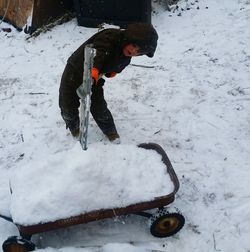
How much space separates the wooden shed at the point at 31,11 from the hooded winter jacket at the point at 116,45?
3292 mm

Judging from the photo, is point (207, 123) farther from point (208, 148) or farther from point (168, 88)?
point (168, 88)

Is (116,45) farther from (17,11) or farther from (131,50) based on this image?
(17,11)

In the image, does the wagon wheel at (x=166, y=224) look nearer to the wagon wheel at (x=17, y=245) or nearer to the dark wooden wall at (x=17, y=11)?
the wagon wheel at (x=17, y=245)

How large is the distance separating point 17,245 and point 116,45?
220 cm

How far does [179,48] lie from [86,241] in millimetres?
4249

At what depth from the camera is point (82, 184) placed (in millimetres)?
3451

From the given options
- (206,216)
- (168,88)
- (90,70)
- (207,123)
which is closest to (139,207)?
(206,216)

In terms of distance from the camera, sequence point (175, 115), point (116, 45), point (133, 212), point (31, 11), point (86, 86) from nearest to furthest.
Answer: point (86, 86) → point (133, 212) → point (116, 45) → point (175, 115) → point (31, 11)

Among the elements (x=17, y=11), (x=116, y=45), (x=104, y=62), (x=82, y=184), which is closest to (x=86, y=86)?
(x=104, y=62)

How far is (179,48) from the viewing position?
6.91 meters

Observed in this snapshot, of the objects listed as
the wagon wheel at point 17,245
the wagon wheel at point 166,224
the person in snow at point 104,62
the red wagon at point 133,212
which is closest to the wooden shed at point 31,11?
the person in snow at point 104,62

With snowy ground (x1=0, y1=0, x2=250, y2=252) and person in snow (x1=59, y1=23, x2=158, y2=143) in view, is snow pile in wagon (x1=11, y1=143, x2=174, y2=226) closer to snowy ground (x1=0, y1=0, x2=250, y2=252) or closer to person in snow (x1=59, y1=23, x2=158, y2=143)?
snowy ground (x1=0, y1=0, x2=250, y2=252)

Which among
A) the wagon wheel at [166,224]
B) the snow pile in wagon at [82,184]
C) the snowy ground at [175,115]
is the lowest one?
the snowy ground at [175,115]

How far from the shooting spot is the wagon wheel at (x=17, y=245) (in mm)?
3438
